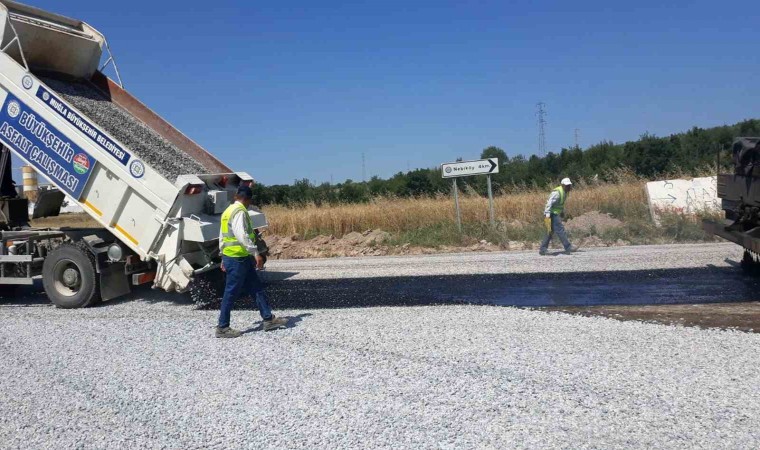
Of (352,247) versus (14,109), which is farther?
(352,247)

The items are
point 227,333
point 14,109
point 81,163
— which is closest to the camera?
point 227,333

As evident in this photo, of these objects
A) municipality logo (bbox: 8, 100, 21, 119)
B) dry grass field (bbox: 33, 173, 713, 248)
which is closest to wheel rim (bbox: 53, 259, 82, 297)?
municipality logo (bbox: 8, 100, 21, 119)

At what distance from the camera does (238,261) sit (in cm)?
680

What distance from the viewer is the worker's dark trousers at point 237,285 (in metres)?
6.70

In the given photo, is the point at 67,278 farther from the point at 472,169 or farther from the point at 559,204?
the point at 472,169

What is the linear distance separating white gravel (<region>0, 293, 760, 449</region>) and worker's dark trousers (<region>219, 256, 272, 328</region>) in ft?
0.89

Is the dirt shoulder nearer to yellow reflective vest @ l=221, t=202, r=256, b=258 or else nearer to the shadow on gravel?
the shadow on gravel

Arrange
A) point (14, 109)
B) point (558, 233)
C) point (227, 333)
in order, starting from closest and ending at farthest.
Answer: point (227, 333) < point (14, 109) < point (558, 233)

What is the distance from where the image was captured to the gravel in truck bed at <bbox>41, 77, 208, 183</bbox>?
8.54 meters

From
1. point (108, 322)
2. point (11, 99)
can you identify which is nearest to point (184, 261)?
→ point (108, 322)

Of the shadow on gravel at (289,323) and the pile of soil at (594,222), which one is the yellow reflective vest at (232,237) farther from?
the pile of soil at (594,222)

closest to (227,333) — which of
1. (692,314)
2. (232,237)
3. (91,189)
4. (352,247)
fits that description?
(232,237)

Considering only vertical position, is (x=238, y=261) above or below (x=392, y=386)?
above

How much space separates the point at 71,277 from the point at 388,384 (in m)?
5.72
